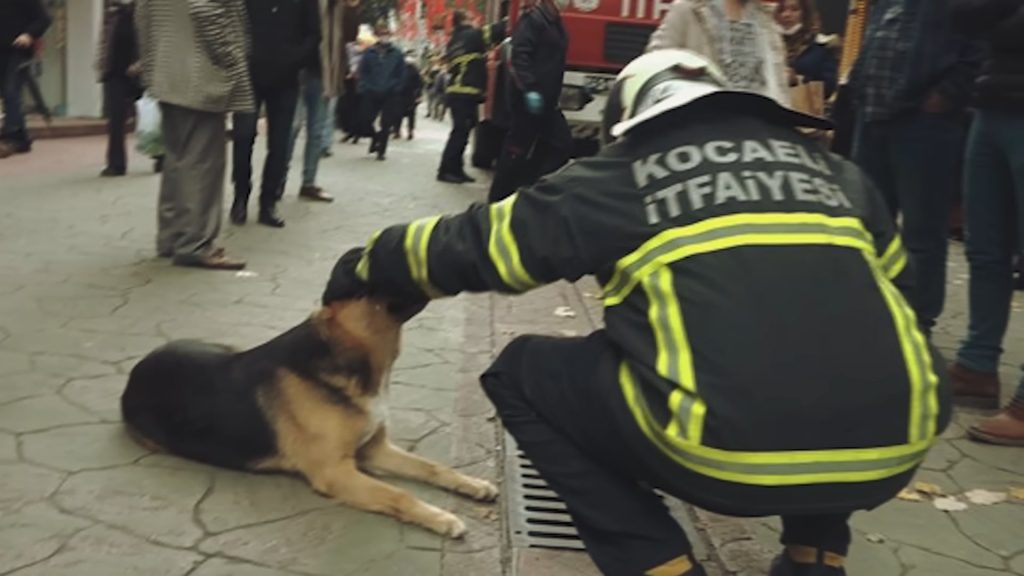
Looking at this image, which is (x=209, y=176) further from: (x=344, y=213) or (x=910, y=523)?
(x=910, y=523)

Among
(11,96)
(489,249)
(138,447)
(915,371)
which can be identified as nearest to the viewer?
(915,371)

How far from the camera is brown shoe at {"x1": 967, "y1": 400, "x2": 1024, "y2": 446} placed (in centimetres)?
404

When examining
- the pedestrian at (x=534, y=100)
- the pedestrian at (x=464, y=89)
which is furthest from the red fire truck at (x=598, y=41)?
the pedestrian at (x=464, y=89)

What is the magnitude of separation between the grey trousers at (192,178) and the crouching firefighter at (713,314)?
396 cm

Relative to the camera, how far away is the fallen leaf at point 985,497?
3.60 m

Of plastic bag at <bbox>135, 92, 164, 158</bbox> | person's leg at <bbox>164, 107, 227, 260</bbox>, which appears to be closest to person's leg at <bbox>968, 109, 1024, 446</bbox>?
person's leg at <bbox>164, 107, 227, 260</bbox>

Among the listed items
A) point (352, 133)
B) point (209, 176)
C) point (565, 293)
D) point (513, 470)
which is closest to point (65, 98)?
point (352, 133)

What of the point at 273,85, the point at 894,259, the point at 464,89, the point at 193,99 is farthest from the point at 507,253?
the point at 464,89

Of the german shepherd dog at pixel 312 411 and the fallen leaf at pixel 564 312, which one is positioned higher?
the german shepherd dog at pixel 312 411

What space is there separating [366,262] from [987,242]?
3.00 meters

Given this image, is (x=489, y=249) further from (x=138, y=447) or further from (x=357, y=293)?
(x=138, y=447)

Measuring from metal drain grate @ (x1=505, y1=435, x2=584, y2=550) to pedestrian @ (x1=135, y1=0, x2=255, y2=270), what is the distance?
10.2 feet

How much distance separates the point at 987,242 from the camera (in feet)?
14.3

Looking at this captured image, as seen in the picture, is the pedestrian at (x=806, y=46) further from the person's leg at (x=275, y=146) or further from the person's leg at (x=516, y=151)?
the person's leg at (x=275, y=146)
